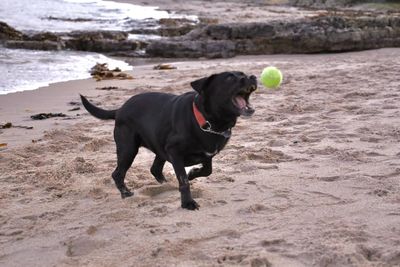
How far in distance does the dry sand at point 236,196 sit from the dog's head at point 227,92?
707mm

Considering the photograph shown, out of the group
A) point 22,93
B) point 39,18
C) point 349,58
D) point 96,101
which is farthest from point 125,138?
point 39,18

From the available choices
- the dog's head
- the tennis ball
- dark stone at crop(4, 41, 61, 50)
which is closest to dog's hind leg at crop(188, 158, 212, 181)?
the dog's head

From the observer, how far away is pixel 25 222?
403cm

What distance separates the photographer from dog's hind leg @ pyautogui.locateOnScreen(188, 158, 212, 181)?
4.57 meters

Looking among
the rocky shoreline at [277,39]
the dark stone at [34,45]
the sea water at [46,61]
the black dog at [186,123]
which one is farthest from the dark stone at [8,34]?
the black dog at [186,123]

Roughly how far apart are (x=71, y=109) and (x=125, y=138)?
12.3ft

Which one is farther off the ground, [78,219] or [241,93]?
[241,93]

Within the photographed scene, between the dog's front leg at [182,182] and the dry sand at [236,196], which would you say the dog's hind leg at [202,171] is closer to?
A: the dry sand at [236,196]

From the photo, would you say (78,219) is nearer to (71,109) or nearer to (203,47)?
(71,109)

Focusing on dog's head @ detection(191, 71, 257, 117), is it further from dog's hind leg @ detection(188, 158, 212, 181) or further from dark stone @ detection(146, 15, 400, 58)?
dark stone @ detection(146, 15, 400, 58)

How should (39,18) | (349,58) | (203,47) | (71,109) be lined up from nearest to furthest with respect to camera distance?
(71,109), (349,58), (203,47), (39,18)

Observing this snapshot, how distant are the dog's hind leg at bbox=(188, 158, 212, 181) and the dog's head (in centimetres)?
61

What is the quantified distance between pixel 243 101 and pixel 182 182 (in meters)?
0.77

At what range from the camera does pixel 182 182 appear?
4242mm
